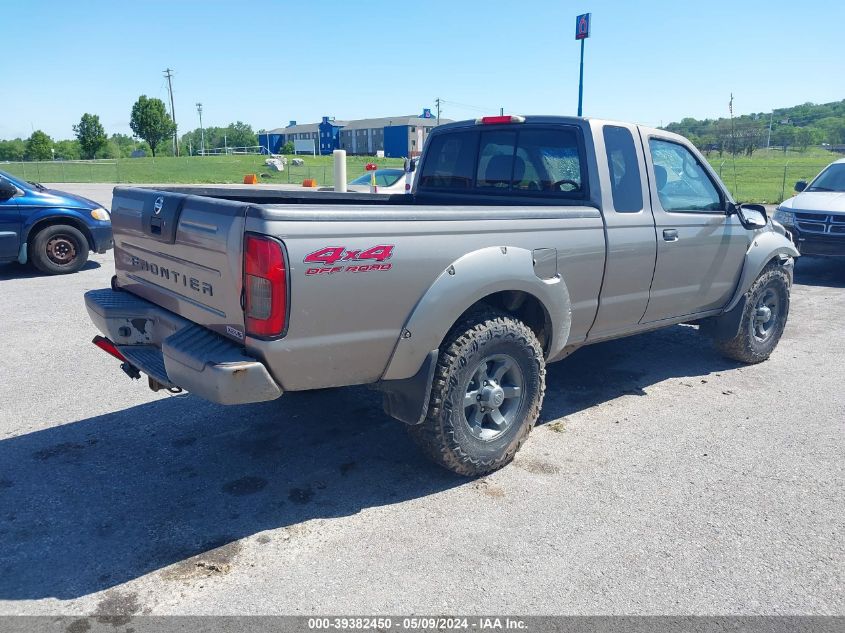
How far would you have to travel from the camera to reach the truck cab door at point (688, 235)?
4906 millimetres

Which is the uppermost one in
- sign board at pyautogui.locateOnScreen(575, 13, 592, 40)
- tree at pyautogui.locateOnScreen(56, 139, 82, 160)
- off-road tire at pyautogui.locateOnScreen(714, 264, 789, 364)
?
sign board at pyautogui.locateOnScreen(575, 13, 592, 40)

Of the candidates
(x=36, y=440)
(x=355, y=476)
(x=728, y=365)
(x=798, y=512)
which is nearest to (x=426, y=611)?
(x=355, y=476)

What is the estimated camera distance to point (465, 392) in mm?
3760

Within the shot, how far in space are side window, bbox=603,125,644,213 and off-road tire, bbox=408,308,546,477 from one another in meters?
1.27

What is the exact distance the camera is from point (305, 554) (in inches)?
126

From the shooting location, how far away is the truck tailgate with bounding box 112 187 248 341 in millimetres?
3109

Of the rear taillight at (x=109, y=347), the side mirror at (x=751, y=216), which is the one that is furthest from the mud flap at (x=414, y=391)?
the side mirror at (x=751, y=216)

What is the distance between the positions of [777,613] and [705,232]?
310 centimetres

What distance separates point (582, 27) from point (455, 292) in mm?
16389

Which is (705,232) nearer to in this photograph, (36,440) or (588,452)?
(588,452)

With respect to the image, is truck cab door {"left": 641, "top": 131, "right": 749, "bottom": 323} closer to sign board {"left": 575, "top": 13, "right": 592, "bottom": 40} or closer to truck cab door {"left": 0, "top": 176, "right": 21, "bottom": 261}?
truck cab door {"left": 0, "top": 176, "right": 21, "bottom": 261}

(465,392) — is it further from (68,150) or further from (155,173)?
(68,150)

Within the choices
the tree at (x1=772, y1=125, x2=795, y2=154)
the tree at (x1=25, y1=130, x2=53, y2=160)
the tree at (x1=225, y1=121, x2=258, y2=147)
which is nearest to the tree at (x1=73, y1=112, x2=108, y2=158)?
the tree at (x1=25, y1=130, x2=53, y2=160)

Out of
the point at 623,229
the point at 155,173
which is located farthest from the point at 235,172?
the point at 623,229
